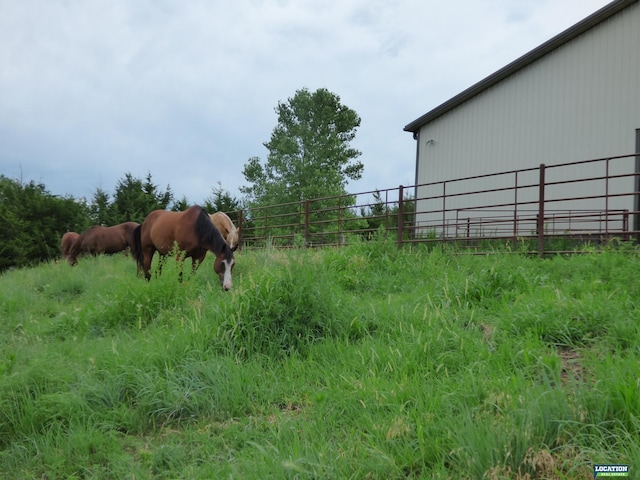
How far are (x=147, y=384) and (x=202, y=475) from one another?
3.86ft

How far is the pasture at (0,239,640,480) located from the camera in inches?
88.7

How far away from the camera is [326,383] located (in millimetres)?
3428

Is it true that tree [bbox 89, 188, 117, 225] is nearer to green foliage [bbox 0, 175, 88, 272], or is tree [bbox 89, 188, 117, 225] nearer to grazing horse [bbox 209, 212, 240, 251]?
green foliage [bbox 0, 175, 88, 272]

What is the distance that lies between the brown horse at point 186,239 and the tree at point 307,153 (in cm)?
1901

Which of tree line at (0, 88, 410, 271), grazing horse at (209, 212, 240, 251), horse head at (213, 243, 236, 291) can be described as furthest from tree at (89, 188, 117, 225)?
horse head at (213, 243, 236, 291)

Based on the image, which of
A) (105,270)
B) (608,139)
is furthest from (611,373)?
(608,139)

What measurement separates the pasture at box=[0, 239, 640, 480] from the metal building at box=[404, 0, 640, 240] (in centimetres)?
758

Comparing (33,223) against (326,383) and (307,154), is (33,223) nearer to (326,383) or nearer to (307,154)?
(307,154)

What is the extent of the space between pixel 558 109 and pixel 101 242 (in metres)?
16.4

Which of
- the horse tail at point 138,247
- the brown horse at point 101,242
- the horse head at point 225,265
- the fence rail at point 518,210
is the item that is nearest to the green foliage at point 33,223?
the brown horse at point 101,242

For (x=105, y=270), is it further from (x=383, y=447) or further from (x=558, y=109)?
(x=558, y=109)

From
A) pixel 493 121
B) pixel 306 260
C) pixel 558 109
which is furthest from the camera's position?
pixel 493 121

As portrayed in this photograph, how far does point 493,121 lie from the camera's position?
15773mm

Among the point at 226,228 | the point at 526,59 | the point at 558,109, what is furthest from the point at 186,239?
the point at 526,59
